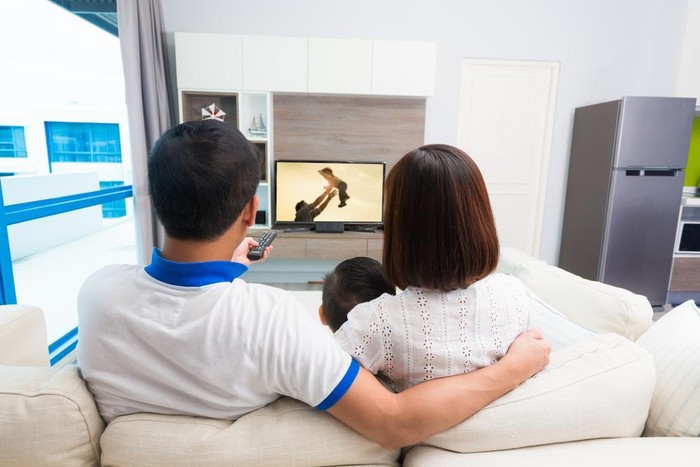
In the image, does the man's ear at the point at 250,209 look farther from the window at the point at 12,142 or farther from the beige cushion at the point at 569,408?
the window at the point at 12,142

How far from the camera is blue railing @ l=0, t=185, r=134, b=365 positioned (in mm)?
1939

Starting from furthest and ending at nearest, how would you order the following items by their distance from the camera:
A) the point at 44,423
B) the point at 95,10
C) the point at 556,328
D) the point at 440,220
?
the point at 95,10 < the point at 556,328 < the point at 440,220 < the point at 44,423

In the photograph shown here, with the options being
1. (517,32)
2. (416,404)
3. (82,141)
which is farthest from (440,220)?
(82,141)

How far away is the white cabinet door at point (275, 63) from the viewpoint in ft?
10.7

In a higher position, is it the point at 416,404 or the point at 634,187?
the point at 634,187

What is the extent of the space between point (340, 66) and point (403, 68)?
1.78 feet

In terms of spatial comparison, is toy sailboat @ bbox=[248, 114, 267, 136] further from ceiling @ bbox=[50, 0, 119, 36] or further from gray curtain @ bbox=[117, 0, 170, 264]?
ceiling @ bbox=[50, 0, 119, 36]

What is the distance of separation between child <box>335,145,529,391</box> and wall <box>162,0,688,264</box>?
10.7 feet

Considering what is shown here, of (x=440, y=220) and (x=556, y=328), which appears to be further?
(x=556, y=328)

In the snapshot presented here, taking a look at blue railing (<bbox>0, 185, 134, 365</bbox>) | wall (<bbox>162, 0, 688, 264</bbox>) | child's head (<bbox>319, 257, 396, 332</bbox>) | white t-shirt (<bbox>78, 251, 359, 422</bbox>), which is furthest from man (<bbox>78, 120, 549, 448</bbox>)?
wall (<bbox>162, 0, 688, 264</bbox>)

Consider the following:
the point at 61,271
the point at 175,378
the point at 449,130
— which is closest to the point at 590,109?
the point at 449,130

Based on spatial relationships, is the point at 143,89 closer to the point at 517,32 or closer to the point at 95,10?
the point at 95,10

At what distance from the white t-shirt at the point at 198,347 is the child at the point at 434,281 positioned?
0.40ft

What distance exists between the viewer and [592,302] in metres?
1.26
